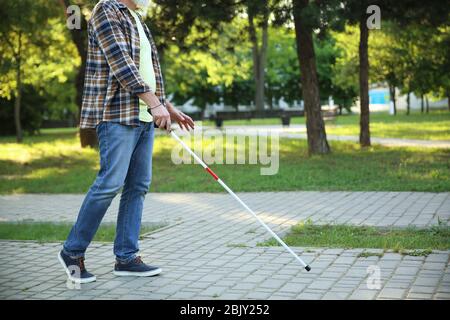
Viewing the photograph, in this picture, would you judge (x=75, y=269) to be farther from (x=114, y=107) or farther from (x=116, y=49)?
(x=116, y=49)

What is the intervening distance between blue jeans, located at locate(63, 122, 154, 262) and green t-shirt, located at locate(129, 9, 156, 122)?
0.07 metres

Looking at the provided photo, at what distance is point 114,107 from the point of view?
4.68 metres

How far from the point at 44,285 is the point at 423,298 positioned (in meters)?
2.57

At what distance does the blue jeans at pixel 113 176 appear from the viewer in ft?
15.4

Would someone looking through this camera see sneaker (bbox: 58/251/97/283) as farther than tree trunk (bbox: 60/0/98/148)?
No

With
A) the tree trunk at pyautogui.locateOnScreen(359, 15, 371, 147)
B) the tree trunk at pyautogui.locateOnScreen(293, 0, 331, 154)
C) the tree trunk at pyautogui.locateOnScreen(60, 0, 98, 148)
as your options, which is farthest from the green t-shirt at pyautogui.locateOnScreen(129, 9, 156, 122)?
the tree trunk at pyautogui.locateOnScreen(359, 15, 371, 147)

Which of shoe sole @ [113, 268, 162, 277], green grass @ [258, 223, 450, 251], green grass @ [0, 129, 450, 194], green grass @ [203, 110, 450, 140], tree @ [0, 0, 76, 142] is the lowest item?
green grass @ [0, 129, 450, 194]

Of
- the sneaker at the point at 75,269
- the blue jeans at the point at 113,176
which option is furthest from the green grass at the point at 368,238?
the sneaker at the point at 75,269

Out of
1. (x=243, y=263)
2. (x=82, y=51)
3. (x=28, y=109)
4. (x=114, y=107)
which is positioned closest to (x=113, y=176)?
(x=114, y=107)

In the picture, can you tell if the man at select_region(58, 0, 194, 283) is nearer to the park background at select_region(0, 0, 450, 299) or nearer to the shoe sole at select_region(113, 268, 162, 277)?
the shoe sole at select_region(113, 268, 162, 277)

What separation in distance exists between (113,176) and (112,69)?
0.73m

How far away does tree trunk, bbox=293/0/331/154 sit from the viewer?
15633 millimetres

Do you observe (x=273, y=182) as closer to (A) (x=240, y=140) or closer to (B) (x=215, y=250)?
(B) (x=215, y=250)

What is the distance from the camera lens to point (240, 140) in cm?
2258
